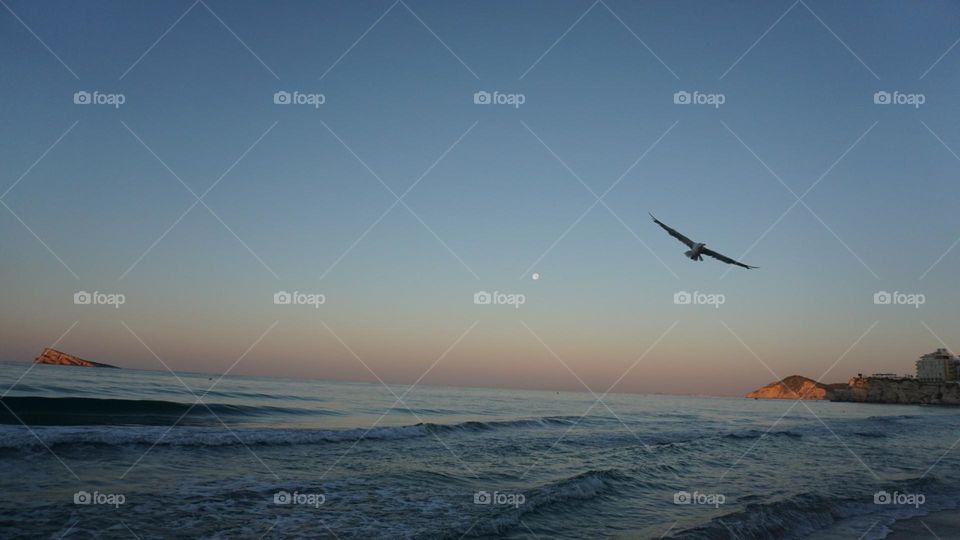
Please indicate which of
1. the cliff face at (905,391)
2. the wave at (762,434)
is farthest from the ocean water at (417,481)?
the cliff face at (905,391)

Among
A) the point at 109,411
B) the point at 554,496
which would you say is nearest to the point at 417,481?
the point at 554,496

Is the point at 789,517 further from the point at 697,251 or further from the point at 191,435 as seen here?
the point at 191,435

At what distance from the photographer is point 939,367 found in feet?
374

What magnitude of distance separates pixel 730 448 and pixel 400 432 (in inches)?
563

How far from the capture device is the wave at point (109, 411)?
61.7 feet

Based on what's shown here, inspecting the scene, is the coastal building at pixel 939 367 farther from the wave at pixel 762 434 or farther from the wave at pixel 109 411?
the wave at pixel 109 411

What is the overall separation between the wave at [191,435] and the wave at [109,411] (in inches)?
91.9

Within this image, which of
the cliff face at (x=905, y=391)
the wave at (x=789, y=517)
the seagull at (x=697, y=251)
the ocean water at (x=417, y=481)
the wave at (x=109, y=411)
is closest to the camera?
the ocean water at (x=417, y=481)

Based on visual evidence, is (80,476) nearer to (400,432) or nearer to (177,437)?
(177,437)

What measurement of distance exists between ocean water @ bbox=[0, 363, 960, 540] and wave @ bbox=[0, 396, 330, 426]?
11 centimetres

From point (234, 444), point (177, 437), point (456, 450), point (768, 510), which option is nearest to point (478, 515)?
point (768, 510)

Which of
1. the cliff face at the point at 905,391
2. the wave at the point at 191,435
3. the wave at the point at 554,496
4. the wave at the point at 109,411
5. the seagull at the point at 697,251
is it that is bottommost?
the cliff face at the point at 905,391

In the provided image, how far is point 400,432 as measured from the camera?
71.4 ft

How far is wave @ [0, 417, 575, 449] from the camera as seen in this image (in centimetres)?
1464
